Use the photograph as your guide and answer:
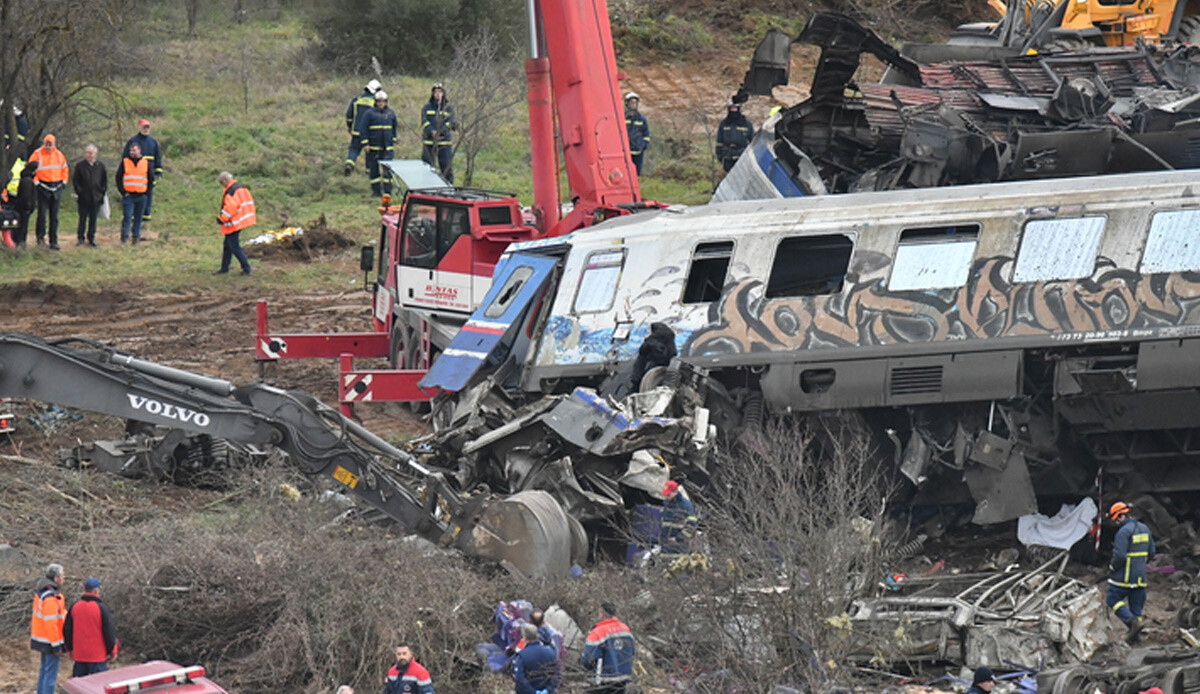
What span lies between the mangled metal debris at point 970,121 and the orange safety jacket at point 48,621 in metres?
9.59

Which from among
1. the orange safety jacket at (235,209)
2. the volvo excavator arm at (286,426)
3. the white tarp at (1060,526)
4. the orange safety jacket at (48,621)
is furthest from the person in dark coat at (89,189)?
the white tarp at (1060,526)

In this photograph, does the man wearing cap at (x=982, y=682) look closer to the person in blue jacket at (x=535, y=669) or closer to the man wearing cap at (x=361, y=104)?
the person in blue jacket at (x=535, y=669)

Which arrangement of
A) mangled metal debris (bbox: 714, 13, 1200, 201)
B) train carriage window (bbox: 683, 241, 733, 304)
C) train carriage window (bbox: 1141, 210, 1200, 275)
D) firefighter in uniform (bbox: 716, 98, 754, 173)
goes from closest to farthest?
train carriage window (bbox: 1141, 210, 1200, 275), train carriage window (bbox: 683, 241, 733, 304), mangled metal debris (bbox: 714, 13, 1200, 201), firefighter in uniform (bbox: 716, 98, 754, 173)

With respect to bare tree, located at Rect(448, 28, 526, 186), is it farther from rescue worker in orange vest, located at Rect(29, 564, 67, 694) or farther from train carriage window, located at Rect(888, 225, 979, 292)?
rescue worker in orange vest, located at Rect(29, 564, 67, 694)

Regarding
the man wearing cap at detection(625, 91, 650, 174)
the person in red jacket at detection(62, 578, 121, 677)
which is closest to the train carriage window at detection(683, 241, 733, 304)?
the person in red jacket at detection(62, 578, 121, 677)

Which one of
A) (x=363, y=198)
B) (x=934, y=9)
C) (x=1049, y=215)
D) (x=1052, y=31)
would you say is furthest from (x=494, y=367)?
(x=934, y=9)

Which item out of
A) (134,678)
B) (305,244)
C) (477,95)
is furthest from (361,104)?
(134,678)

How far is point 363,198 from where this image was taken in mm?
30812

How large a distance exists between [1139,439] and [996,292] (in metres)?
1.86

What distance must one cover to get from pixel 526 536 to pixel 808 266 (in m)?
4.06

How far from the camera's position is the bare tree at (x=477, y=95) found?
98.9 ft

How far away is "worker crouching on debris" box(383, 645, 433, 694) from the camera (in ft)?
32.3

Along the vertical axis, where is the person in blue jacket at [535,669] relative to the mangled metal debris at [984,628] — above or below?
above

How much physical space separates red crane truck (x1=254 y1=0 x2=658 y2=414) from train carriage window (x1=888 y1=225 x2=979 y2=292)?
428 centimetres
